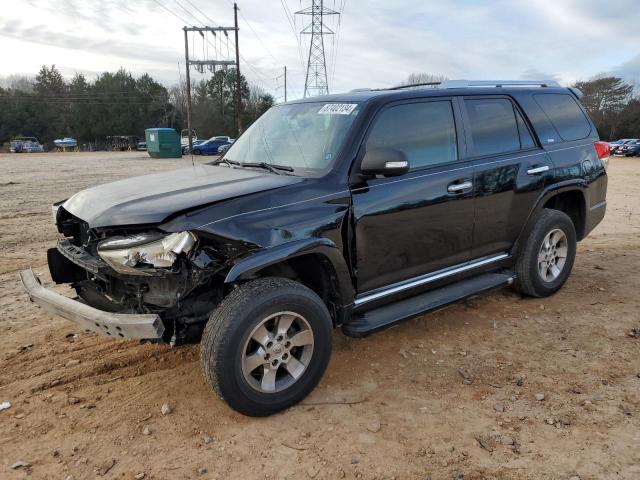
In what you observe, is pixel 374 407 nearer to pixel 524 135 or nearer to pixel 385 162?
pixel 385 162

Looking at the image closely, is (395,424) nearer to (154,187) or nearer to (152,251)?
(152,251)

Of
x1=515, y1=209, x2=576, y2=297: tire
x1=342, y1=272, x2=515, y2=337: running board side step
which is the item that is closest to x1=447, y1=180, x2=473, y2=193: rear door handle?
x1=342, y1=272, x2=515, y2=337: running board side step

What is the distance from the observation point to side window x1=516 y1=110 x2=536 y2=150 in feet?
15.1

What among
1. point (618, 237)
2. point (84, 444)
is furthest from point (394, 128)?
point (618, 237)

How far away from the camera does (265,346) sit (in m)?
3.02

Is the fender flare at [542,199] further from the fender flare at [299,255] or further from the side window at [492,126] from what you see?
the fender flare at [299,255]

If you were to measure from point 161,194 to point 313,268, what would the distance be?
1.12 m

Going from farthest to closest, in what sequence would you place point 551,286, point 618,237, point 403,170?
point 618,237, point 551,286, point 403,170

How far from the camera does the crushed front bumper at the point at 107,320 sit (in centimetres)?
271

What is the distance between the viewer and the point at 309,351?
3197 millimetres

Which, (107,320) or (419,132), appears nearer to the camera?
(107,320)

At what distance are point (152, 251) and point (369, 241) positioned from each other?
4.75 feet

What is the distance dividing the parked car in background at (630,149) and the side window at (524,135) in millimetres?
38035

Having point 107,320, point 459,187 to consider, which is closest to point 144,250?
point 107,320
